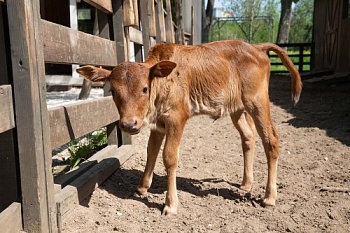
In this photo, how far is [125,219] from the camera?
3.45 m

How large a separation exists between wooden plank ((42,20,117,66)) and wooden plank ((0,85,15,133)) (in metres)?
0.55

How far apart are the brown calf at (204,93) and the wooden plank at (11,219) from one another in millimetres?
1247

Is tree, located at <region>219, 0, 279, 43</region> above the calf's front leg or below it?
above

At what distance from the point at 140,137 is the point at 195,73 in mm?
2494

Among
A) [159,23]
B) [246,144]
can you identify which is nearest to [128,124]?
[246,144]

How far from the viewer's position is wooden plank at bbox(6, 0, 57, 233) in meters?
2.58

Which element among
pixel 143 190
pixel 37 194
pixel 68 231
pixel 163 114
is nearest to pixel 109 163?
pixel 143 190

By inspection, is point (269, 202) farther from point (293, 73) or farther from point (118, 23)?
point (118, 23)

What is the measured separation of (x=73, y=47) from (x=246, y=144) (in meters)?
2.03

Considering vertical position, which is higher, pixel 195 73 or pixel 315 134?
pixel 195 73

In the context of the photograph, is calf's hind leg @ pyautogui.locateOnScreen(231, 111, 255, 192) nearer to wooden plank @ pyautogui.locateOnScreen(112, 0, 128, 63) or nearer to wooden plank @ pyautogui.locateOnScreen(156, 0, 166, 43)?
wooden plank @ pyautogui.locateOnScreen(112, 0, 128, 63)

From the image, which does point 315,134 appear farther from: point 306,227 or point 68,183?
point 68,183

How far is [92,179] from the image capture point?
3.88m

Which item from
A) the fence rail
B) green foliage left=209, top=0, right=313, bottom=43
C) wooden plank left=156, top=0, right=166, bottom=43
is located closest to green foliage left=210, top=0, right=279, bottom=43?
green foliage left=209, top=0, right=313, bottom=43
